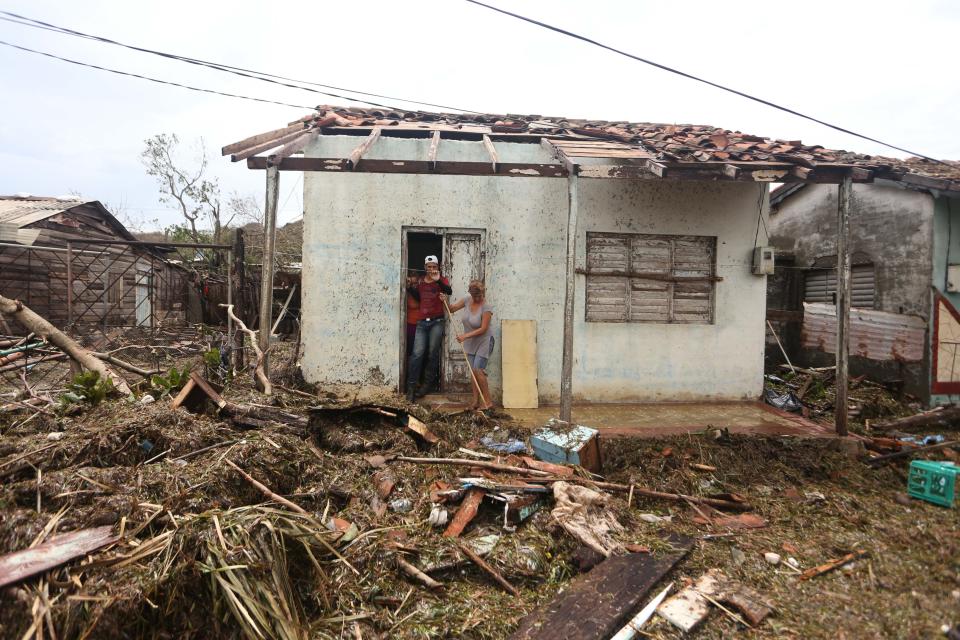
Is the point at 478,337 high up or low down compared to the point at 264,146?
down

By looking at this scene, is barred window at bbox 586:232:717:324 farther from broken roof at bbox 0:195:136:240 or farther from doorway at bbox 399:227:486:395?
broken roof at bbox 0:195:136:240

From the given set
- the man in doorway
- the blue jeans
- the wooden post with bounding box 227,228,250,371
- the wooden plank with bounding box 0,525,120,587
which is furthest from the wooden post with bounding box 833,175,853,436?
the wooden post with bounding box 227,228,250,371

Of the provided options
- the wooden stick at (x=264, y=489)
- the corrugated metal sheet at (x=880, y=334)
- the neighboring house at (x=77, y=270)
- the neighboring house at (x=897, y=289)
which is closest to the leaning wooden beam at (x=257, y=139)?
the wooden stick at (x=264, y=489)

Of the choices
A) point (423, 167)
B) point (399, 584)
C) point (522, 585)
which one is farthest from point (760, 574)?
point (423, 167)

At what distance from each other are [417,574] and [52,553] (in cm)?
180

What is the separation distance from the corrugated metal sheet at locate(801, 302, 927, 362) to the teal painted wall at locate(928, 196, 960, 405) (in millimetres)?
217

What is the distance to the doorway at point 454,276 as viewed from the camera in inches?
265

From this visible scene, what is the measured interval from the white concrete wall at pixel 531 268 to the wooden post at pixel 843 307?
5.04ft

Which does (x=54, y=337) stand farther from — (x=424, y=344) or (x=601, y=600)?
(x=601, y=600)

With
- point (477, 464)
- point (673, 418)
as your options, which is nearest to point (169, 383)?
point (477, 464)

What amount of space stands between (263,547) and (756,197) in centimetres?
749

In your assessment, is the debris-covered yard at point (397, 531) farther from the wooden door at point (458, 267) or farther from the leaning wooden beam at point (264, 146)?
the leaning wooden beam at point (264, 146)

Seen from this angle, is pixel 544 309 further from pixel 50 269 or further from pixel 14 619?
pixel 50 269

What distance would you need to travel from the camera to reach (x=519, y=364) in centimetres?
671
